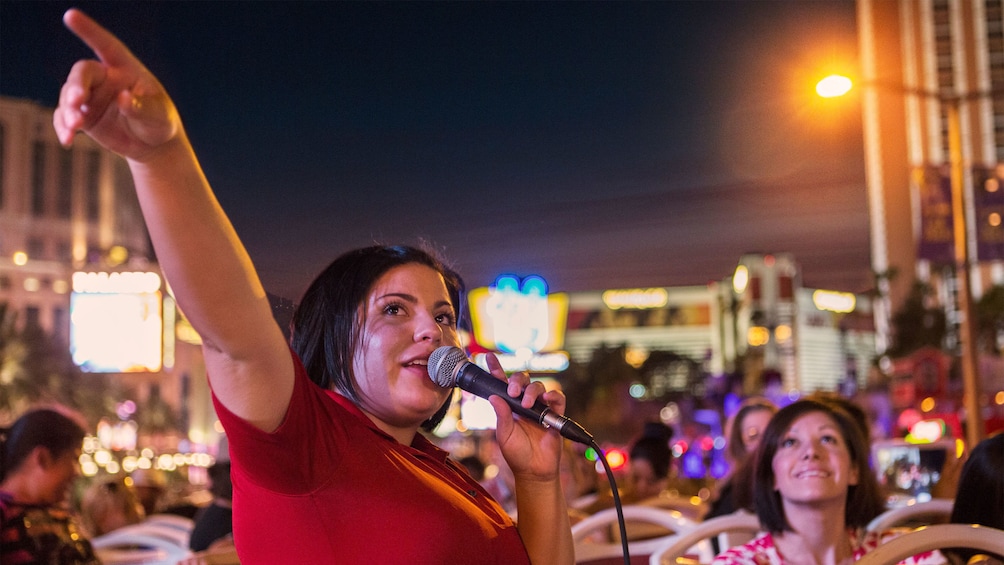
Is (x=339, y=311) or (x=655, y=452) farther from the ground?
(x=339, y=311)

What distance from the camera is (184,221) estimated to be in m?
1.49

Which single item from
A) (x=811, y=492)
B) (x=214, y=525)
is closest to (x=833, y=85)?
(x=214, y=525)

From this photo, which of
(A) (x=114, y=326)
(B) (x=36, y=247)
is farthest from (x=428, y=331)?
(B) (x=36, y=247)

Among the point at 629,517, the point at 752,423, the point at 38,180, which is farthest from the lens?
the point at 38,180

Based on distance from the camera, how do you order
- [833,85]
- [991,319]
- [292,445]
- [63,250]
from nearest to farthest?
[292,445] < [833,85] < [991,319] < [63,250]

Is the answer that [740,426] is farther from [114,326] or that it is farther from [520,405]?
[114,326]

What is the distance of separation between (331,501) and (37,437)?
311 centimetres

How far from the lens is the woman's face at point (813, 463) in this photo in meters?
3.53

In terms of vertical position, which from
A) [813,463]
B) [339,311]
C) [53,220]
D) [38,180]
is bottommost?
[813,463]

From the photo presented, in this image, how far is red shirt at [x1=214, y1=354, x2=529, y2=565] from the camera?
1.73m

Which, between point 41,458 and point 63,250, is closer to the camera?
point 41,458

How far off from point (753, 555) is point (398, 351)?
194 centimetres

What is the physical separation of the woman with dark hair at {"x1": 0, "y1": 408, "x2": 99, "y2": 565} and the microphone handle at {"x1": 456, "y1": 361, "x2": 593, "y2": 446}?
2904mm

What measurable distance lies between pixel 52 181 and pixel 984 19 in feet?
305
